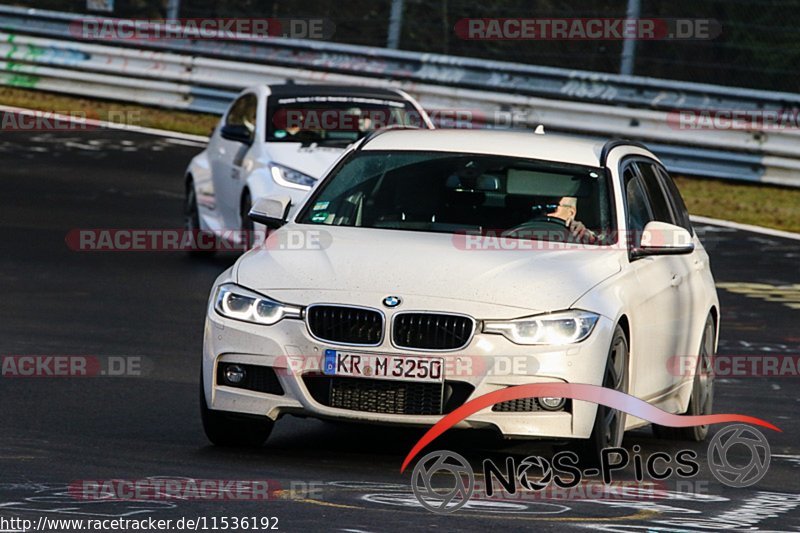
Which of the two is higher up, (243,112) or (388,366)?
(243,112)

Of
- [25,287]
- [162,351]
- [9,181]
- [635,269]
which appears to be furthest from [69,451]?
[9,181]

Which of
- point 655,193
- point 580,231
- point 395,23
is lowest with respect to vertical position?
point 580,231

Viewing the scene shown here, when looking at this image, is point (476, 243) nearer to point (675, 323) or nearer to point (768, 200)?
point (675, 323)

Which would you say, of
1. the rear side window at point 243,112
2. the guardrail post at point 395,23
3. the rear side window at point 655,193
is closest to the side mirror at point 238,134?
the rear side window at point 243,112

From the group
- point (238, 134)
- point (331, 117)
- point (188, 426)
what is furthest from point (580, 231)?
point (331, 117)

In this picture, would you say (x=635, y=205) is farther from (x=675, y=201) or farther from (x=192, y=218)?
(x=192, y=218)

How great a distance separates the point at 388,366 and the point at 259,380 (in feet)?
2.13

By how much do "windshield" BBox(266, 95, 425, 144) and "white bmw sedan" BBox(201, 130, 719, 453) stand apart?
6.60 m

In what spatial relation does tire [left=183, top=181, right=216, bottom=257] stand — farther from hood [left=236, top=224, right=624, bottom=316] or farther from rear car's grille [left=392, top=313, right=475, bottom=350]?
rear car's grille [left=392, top=313, right=475, bottom=350]

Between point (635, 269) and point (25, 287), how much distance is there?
6.64 m

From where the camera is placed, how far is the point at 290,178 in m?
15.8

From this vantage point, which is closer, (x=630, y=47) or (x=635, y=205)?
(x=635, y=205)

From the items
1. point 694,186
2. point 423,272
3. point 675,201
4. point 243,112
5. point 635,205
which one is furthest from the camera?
point 694,186

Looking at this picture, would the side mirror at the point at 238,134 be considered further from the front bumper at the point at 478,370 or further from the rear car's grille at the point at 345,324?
the rear car's grille at the point at 345,324
